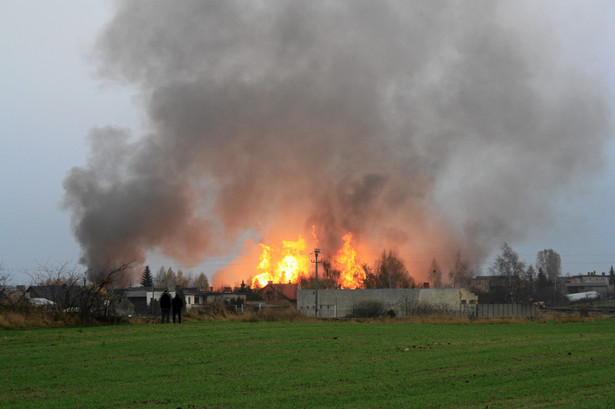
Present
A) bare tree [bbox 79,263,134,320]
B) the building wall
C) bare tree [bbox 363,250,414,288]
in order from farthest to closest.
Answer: bare tree [bbox 363,250,414,288] < the building wall < bare tree [bbox 79,263,134,320]

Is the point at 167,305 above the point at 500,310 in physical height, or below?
above

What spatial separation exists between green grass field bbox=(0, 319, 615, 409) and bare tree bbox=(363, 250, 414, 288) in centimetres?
7366

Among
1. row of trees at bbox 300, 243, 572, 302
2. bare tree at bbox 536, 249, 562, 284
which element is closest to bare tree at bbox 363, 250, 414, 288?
row of trees at bbox 300, 243, 572, 302

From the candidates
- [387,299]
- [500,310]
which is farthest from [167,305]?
[387,299]

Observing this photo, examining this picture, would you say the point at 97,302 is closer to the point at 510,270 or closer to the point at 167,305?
the point at 167,305

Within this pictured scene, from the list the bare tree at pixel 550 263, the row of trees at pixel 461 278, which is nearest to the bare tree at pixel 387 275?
the row of trees at pixel 461 278

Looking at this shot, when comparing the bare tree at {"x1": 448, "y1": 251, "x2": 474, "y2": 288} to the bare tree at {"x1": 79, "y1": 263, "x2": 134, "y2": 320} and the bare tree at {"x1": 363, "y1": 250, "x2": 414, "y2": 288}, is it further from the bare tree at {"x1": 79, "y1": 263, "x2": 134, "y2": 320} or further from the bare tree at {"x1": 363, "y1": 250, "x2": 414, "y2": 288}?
the bare tree at {"x1": 79, "y1": 263, "x2": 134, "y2": 320}

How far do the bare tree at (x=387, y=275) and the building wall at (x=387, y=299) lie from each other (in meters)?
24.3

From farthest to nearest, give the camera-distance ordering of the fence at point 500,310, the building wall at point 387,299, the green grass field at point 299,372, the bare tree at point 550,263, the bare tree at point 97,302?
the bare tree at point 550,263
the building wall at point 387,299
the fence at point 500,310
the bare tree at point 97,302
the green grass field at point 299,372

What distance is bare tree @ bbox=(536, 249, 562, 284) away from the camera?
147000mm

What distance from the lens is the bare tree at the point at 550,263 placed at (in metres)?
147

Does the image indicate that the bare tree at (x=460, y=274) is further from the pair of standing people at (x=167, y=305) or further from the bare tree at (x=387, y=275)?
the pair of standing people at (x=167, y=305)

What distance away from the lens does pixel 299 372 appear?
11461 mm

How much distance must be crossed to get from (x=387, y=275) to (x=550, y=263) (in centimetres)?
7214
